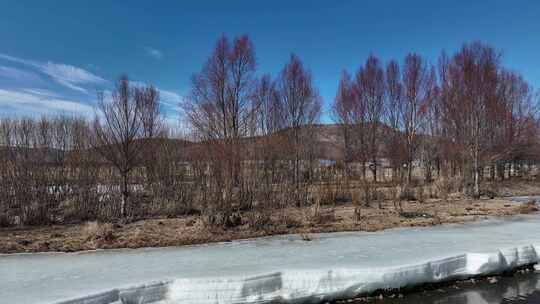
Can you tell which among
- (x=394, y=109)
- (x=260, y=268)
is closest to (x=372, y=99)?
(x=394, y=109)

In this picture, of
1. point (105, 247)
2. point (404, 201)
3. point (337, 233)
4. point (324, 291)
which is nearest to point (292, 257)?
point (324, 291)

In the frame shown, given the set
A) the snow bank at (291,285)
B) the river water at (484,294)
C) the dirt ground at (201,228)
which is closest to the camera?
the snow bank at (291,285)

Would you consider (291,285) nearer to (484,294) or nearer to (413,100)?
(484,294)

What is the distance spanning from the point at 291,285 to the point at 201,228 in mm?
4102

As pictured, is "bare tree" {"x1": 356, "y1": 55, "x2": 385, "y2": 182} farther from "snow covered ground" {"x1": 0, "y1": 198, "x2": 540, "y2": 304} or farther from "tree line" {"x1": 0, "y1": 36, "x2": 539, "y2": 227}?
"snow covered ground" {"x1": 0, "y1": 198, "x2": 540, "y2": 304}

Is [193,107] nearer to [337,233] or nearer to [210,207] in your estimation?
[210,207]

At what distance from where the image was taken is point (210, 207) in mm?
8266

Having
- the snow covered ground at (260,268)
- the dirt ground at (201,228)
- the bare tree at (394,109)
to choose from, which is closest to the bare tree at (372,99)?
the bare tree at (394,109)

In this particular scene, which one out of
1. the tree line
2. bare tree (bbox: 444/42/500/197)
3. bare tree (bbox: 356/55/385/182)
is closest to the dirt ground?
the tree line

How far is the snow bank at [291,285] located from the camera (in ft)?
14.2

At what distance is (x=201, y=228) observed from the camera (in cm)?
814

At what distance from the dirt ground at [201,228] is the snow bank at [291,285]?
8.56 feet

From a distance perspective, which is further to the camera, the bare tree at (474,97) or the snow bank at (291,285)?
the bare tree at (474,97)

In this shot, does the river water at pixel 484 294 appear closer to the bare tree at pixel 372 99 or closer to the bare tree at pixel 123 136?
the bare tree at pixel 123 136
